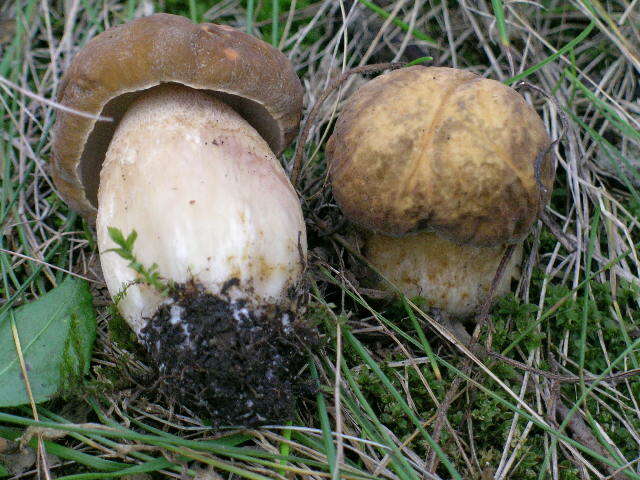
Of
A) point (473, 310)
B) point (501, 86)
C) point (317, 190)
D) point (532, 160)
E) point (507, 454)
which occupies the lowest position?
point (507, 454)

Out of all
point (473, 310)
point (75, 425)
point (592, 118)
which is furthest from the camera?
point (592, 118)

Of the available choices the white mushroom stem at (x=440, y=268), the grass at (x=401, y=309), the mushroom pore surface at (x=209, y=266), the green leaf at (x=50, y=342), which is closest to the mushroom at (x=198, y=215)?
the mushroom pore surface at (x=209, y=266)

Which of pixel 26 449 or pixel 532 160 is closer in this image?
pixel 26 449

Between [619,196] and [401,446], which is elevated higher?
[619,196]

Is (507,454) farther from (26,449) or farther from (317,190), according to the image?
(26,449)

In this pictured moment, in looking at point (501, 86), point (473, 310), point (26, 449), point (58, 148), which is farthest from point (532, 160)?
point (26, 449)

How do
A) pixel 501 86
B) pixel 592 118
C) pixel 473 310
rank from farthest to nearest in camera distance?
1. pixel 592 118
2. pixel 473 310
3. pixel 501 86
